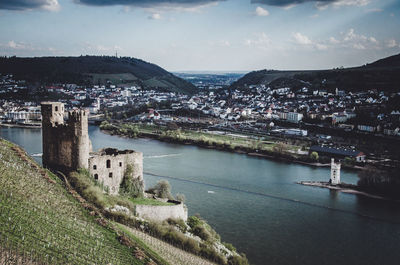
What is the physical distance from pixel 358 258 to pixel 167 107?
37182mm

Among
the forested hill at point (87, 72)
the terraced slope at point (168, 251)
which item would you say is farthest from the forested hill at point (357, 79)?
the terraced slope at point (168, 251)

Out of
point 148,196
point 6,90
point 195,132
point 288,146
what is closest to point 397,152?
point 288,146

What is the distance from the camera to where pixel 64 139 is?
8086 millimetres

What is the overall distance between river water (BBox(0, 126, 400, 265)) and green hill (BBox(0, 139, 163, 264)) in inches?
165

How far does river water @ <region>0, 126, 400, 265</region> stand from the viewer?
9.87 metres

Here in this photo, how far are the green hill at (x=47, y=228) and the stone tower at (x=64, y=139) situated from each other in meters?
1.08

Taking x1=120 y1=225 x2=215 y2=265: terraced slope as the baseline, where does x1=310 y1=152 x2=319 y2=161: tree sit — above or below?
below

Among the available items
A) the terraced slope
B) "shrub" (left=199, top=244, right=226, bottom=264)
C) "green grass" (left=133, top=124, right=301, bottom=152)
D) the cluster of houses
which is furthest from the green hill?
the cluster of houses

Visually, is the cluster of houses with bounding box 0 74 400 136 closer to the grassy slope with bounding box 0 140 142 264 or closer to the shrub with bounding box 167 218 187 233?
the shrub with bounding box 167 218 187 233

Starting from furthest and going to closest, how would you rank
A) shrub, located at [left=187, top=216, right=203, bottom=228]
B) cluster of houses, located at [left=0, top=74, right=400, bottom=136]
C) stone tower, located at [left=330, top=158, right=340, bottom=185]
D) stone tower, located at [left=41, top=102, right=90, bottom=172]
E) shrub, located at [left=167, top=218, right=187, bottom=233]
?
cluster of houses, located at [left=0, top=74, right=400, bottom=136] < stone tower, located at [left=330, top=158, right=340, bottom=185] < shrub, located at [left=187, top=216, right=203, bottom=228] < shrub, located at [left=167, top=218, right=187, bottom=233] < stone tower, located at [left=41, top=102, right=90, bottom=172]

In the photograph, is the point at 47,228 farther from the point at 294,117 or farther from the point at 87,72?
the point at 87,72

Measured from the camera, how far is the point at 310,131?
97.3 feet

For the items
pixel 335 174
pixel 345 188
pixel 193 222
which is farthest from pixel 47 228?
pixel 335 174

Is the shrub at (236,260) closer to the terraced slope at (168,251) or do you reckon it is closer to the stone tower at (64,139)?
the terraced slope at (168,251)
